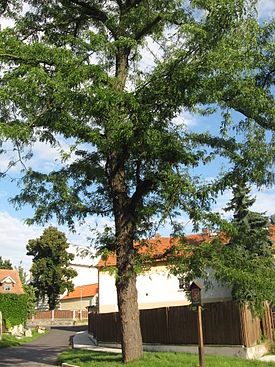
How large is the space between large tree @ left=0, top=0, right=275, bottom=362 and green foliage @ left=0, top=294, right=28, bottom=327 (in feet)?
81.5

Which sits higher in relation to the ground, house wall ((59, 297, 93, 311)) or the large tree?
the large tree

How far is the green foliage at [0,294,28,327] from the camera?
34.8 m

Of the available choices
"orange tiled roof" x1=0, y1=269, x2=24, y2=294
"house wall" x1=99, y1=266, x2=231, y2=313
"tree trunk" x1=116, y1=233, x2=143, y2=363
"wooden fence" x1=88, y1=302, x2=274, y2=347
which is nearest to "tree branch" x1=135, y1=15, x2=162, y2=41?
"tree trunk" x1=116, y1=233, x2=143, y2=363

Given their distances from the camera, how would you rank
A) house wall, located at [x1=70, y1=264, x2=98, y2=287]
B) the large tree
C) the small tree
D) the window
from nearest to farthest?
1. the large tree
2. the window
3. the small tree
4. house wall, located at [x1=70, y1=264, x2=98, y2=287]

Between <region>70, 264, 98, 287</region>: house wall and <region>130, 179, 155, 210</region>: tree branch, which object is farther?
<region>70, 264, 98, 287</region>: house wall

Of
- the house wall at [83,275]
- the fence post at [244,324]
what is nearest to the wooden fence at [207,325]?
the fence post at [244,324]

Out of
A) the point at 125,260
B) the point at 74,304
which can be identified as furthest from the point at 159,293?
the point at 74,304

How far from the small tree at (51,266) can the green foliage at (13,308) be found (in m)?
22.7

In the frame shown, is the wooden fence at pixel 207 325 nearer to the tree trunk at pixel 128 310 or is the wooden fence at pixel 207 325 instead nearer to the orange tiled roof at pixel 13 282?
the tree trunk at pixel 128 310

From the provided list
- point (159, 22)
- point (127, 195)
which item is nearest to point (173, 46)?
point (159, 22)

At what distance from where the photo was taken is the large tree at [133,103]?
9.50 metres

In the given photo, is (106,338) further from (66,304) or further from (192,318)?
(66,304)

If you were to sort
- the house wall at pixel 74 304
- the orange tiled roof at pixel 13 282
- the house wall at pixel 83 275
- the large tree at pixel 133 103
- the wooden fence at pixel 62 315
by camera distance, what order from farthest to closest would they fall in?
the house wall at pixel 83 275, the house wall at pixel 74 304, the wooden fence at pixel 62 315, the orange tiled roof at pixel 13 282, the large tree at pixel 133 103

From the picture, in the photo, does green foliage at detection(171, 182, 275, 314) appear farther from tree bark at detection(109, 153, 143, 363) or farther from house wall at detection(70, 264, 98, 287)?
house wall at detection(70, 264, 98, 287)
